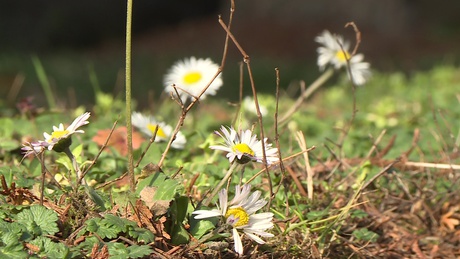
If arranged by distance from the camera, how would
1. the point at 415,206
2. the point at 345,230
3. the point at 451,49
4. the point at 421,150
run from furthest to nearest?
the point at 451,49 → the point at 421,150 → the point at 415,206 → the point at 345,230

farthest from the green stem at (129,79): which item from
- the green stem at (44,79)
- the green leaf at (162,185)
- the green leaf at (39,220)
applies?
the green stem at (44,79)

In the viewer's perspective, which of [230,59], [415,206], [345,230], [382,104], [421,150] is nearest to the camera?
[345,230]

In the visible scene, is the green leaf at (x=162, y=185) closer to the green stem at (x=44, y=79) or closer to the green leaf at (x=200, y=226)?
the green leaf at (x=200, y=226)

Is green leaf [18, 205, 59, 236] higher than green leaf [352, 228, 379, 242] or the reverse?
higher

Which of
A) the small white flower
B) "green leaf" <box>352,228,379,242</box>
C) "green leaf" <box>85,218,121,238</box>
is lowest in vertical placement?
"green leaf" <box>352,228,379,242</box>

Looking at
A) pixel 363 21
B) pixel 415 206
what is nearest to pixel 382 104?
pixel 415 206

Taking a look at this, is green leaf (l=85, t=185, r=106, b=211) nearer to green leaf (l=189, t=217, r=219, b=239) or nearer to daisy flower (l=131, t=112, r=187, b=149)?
green leaf (l=189, t=217, r=219, b=239)

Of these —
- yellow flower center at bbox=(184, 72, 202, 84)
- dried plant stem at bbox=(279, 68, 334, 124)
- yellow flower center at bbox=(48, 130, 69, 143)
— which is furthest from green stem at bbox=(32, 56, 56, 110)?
yellow flower center at bbox=(48, 130, 69, 143)

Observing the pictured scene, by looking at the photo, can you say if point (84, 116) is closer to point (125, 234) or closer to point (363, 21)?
point (125, 234)
